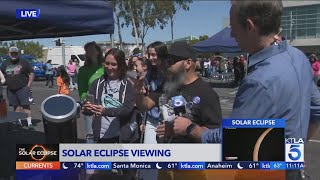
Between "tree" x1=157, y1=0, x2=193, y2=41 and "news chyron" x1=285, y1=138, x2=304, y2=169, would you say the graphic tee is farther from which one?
"tree" x1=157, y1=0, x2=193, y2=41

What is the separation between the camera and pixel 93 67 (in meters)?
5.59

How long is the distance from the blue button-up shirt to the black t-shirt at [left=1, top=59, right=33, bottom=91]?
25.2 feet

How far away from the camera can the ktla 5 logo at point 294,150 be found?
76.8 inches

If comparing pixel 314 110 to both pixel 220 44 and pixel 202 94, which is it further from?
pixel 220 44

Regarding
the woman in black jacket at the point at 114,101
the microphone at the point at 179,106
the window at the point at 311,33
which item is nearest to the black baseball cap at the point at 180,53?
the microphone at the point at 179,106

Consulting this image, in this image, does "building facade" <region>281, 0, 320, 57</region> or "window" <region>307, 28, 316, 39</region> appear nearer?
"building facade" <region>281, 0, 320, 57</region>

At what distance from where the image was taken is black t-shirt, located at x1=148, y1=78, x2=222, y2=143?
2.71 m

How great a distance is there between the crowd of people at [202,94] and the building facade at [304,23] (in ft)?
232

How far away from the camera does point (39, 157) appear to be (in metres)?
2.30

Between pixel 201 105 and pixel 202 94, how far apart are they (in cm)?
10

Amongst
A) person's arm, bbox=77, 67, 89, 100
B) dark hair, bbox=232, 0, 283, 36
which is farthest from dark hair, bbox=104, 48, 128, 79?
dark hair, bbox=232, 0, 283, 36

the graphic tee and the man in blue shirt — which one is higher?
the man in blue shirt

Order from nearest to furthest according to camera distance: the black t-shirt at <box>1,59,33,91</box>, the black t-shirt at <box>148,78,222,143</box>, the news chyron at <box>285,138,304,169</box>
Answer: the news chyron at <box>285,138,304,169</box>
the black t-shirt at <box>148,78,222,143</box>
the black t-shirt at <box>1,59,33,91</box>

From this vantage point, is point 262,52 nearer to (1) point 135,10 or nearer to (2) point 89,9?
(2) point 89,9
